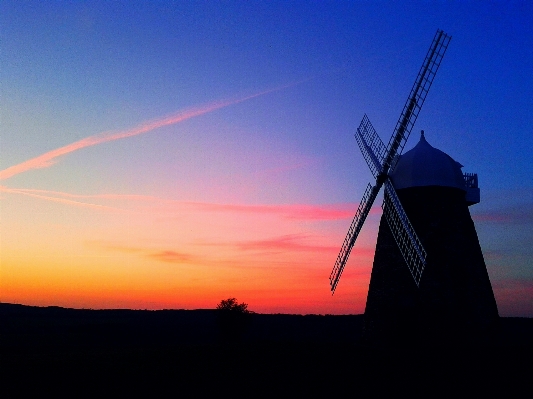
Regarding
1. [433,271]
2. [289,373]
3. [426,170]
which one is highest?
[426,170]

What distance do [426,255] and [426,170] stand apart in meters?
4.70

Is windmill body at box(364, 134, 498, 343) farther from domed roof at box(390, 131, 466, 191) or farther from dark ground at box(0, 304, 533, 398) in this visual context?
dark ground at box(0, 304, 533, 398)

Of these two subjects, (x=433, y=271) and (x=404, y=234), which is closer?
(x=433, y=271)

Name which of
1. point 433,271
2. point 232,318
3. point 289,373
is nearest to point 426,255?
point 433,271

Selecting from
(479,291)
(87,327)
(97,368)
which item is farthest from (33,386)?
(87,327)

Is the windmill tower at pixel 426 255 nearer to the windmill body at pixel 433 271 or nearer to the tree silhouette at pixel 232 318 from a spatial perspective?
the windmill body at pixel 433 271

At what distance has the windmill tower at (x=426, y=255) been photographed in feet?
70.8

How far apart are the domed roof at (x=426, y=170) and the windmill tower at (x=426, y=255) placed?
46 millimetres

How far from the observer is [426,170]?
23375mm

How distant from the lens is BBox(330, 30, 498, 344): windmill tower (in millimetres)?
21594

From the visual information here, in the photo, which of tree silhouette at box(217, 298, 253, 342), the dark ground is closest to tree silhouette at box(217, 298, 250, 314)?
tree silhouette at box(217, 298, 253, 342)

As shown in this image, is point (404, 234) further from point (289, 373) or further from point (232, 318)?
point (232, 318)

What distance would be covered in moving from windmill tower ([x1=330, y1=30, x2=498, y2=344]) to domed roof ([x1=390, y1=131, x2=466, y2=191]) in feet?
0.15

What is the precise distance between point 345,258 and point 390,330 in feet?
14.9
